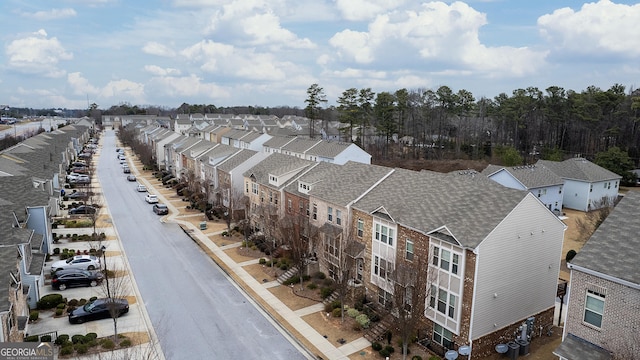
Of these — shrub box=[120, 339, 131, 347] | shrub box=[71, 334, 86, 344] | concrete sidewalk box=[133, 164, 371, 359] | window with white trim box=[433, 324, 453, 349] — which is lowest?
concrete sidewalk box=[133, 164, 371, 359]

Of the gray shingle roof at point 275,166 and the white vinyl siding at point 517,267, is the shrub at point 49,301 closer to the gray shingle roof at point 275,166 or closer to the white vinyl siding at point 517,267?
the gray shingle roof at point 275,166

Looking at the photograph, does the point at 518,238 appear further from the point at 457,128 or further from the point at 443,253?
the point at 457,128

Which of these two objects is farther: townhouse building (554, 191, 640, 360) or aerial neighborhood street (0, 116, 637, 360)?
aerial neighborhood street (0, 116, 637, 360)

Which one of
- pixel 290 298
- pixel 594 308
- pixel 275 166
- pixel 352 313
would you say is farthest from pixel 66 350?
pixel 275 166

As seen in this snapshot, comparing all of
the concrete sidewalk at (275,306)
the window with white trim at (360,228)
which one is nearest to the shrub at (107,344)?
the concrete sidewalk at (275,306)

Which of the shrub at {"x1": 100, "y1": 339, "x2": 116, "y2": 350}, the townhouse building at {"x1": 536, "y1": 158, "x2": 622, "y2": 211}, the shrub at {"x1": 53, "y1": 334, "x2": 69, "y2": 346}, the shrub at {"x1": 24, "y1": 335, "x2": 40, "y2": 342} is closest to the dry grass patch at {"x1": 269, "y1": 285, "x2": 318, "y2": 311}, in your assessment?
the shrub at {"x1": 100, "y1": 339, "x2": 116, "y2": 350}

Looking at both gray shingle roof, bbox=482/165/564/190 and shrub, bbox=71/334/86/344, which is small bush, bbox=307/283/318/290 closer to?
shrub, bbox=71/334/86/344
